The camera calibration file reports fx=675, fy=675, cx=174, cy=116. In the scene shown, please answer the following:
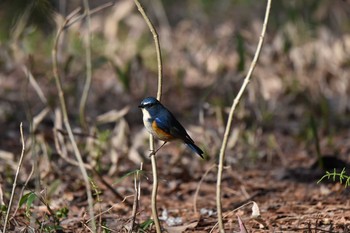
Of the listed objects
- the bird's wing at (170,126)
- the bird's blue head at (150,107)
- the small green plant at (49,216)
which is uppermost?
the bird's blue head at (150,107)

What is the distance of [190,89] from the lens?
7.10 m

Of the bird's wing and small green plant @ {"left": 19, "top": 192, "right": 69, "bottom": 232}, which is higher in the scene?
the bird's wing

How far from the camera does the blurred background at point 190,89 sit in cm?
490

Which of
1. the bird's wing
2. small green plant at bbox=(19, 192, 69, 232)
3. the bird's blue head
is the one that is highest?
the bird's blue head

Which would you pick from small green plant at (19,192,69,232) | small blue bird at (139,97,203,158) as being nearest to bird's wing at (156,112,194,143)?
small blue bird at (139,97,203,158)

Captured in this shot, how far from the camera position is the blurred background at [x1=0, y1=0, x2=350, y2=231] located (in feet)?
16.1

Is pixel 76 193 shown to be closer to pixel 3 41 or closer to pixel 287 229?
pixel 287 229

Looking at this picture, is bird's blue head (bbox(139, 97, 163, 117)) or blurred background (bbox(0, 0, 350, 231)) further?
blurred background (bbox(0, 0, 350, 231))

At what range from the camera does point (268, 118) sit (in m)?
5.97

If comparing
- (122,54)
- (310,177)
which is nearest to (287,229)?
(310,177)

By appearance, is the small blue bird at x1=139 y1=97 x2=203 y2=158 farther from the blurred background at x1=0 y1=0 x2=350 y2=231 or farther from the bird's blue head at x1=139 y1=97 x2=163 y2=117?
the blurred background at x1=0 y1=0 x2=350 y2=231

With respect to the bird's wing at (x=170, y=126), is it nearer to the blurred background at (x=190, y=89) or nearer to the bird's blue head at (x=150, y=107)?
the bird's blue head at (x=150, y=107)

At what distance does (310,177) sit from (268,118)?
138cm

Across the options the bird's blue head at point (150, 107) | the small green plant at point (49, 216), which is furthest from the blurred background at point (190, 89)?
the bird's blue head at point (150, 107)
